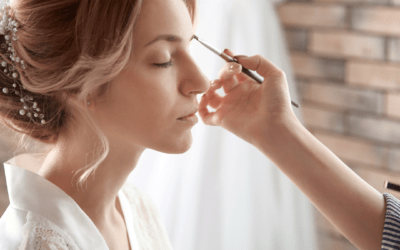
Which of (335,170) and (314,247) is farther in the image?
(314,247)

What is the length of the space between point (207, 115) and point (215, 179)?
16.2 inches

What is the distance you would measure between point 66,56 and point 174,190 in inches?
31.9

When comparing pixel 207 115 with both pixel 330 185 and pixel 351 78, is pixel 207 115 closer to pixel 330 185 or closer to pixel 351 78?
pixel 330 185

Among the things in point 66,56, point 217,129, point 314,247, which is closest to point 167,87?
point 66,56

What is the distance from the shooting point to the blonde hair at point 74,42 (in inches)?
30.7

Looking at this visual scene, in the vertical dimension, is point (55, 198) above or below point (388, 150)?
below

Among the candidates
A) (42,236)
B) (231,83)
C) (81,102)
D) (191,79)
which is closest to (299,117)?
(231,83)

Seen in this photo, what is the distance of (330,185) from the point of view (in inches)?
36.6

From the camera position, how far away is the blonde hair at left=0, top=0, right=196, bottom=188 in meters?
0.78

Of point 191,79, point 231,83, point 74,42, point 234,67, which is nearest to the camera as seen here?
point 74,42

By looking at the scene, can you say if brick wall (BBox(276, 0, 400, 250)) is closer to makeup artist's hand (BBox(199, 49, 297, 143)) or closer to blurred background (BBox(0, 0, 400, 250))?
blurred background (BBox(0, 0, 400, 250))

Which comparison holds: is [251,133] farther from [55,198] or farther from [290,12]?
[290,12]

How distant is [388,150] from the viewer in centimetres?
190

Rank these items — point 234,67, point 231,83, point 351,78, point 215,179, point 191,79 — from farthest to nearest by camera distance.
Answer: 1. point 351,78
2. point 215,179
3. point 231,83
4. point 234,67
5. point 191,79
